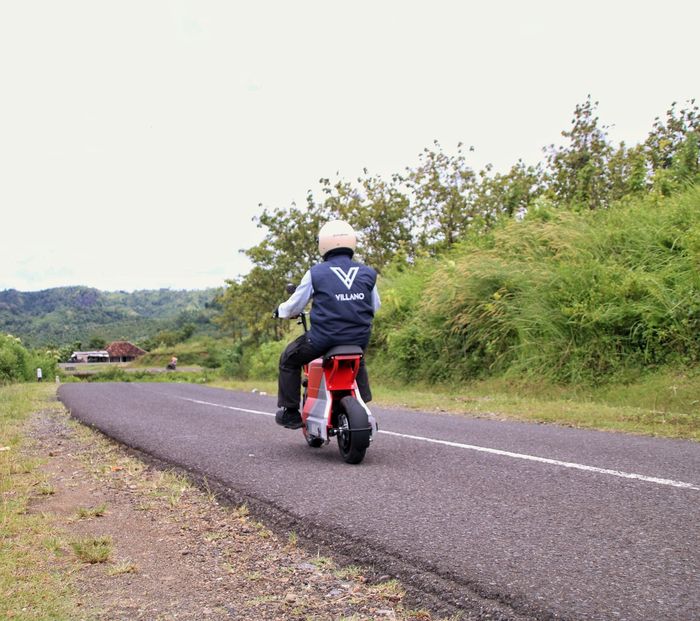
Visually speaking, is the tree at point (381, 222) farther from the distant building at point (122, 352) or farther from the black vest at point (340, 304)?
the distant building at point (122, 352)

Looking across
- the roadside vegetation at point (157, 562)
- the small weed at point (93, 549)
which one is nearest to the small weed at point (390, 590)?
the roadside vegetation at point (157, 562)

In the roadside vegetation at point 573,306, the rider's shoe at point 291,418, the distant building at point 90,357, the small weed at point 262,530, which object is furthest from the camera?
the distant building at point 90,357

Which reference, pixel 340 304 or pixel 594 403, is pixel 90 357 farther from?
pixel 340 304

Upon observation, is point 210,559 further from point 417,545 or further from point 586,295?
point 586,295

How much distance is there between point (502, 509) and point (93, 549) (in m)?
2.39

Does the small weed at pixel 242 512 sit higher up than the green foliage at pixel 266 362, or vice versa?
the green foliage at pixel 266 362

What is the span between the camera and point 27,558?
376cm

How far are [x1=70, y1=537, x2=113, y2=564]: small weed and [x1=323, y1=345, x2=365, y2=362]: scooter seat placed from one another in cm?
244

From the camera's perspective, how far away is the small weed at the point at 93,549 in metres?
3.79

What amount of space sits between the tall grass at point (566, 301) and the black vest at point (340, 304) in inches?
253

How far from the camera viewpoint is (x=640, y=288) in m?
11.3

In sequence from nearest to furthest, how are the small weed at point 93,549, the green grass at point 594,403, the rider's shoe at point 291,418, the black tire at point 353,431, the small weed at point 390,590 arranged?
the small weed at point 390,590, the small weed at point 93,549, the black tire at point 353,431, the rider's shoe at point 291,418, the green grass at point 594,403

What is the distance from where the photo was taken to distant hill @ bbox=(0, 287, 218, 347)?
13388 centimetres

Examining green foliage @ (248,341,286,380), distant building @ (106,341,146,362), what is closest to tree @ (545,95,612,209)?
green foliage @ (248,341,286,380)
